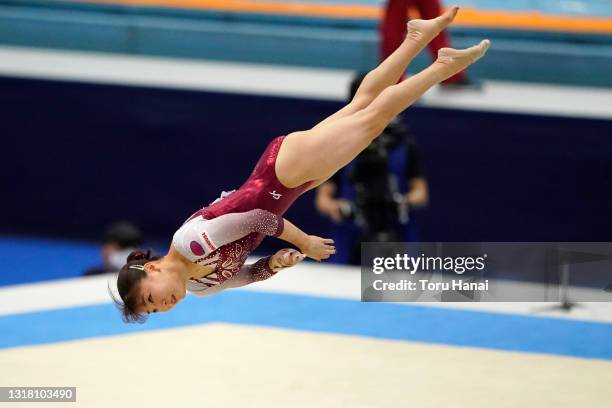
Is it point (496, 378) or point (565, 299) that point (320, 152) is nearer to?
point (496, 378)

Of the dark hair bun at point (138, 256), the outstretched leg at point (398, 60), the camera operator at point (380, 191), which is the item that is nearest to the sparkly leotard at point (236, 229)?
the dark hair bun at point (138, 256)

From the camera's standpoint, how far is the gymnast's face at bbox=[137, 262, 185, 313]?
5.18 m

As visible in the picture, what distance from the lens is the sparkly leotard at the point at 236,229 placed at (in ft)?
16.7

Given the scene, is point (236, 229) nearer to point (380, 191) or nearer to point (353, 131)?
point (353, 131)

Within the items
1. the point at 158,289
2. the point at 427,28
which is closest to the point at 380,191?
the point at 427,28

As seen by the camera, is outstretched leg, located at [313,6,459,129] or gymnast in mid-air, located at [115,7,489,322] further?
outstretched leg, located at [313,6,459,129]

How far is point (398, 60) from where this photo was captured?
5.43 metres

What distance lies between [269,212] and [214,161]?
4352mm

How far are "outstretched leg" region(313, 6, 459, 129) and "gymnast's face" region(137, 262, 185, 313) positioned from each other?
0.97 m

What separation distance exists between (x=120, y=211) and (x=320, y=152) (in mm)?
4972

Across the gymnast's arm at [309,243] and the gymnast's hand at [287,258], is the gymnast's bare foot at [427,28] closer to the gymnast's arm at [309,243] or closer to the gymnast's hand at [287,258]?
the gymnast's arm at [309,243]

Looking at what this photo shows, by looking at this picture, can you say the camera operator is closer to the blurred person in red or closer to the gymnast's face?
the blurred person in red

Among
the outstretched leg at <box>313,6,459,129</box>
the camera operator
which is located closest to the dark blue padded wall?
the camera operator

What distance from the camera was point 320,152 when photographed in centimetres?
526
